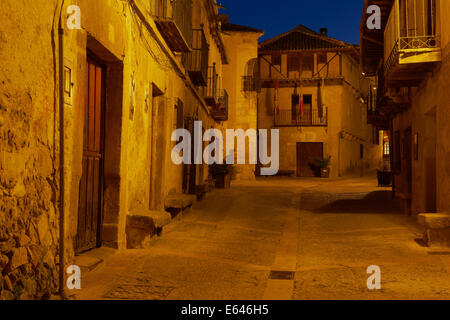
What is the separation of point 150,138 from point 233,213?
339cm

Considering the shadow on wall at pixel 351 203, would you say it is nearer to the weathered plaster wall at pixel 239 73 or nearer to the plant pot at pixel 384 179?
the plant pot at pixel 384 179

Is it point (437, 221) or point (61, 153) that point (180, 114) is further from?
point (61, 153)

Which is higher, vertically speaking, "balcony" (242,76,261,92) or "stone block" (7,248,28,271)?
"balcony" (242,76,261,92)

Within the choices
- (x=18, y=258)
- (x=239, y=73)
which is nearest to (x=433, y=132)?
(x=18, y=258)

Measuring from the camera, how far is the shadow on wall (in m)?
11.6

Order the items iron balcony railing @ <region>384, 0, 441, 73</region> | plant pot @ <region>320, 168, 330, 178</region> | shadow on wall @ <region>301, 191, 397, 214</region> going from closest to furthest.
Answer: iron balcony railing @ <region>384, 0, 441, 73</region>
shadow on wall @ <region>301, 191, 397, 214</region>
plant pot @ <region>320, 168, 330, 178</region>

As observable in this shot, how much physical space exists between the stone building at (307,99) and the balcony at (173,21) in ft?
66.6

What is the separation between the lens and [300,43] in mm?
30922

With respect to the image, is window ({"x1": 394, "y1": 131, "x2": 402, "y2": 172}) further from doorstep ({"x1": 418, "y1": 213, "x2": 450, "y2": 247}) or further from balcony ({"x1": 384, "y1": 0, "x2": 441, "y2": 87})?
doorstep ({"x1": 418, "y1": 213, "x2": 450, "y2": 247})

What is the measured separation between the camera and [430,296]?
4.34 meters

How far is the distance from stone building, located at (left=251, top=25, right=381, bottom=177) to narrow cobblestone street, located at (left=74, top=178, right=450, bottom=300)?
64.3 ft

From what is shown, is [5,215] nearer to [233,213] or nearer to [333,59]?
[233,213]

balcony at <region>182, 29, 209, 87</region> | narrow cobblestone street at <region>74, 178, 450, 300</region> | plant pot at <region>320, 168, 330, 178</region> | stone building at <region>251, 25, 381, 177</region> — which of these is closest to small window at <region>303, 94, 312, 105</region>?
stone building at <region>251, 25, 381, 177</region>

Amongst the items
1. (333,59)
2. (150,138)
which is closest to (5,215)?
(150,138)
